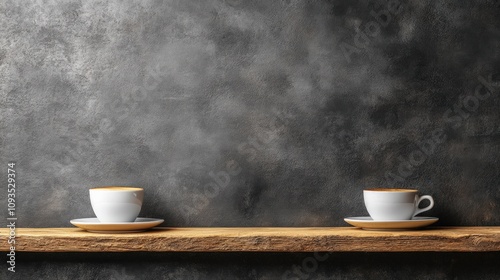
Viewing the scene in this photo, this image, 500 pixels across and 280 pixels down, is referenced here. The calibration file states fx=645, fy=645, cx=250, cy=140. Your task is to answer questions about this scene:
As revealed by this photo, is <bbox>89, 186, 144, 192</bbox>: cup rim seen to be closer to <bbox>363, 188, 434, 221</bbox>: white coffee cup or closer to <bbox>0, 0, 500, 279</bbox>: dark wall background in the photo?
<bbox>0, 0, 500, 279</bbox>: dark wall background

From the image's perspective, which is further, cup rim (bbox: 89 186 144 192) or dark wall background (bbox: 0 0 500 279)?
dark wall background (bbox: 0 0 500 279)

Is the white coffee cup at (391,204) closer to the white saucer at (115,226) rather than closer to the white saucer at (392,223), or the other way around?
the white saucer at (392,223)

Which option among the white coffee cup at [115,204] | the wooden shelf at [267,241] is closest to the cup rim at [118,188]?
the white coffee cup at [115,204]

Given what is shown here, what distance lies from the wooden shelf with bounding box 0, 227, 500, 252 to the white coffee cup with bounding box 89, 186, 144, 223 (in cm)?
6

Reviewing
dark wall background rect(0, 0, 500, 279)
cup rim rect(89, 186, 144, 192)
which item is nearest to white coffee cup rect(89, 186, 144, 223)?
cup rim rect(89, 186, 144, 192)

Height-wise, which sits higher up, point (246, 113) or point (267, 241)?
point (246, 113)

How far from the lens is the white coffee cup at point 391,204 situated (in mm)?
1782

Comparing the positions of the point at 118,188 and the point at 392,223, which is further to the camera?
the point at 118,188

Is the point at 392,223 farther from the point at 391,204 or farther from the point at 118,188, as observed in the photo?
the point at 118,188

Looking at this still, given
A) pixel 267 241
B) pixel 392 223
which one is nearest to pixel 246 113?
pixel 267 241

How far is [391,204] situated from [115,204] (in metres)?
0.76

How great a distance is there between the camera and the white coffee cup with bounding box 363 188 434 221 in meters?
1.78

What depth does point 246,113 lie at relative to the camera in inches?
79.0

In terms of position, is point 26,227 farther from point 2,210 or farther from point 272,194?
point 272,194
